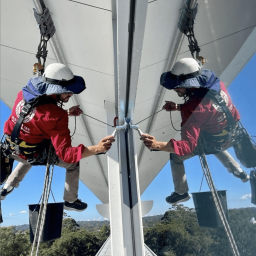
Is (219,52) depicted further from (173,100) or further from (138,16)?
(173,100)

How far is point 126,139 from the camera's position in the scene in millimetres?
2291

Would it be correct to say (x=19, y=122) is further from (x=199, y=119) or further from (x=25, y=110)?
(x=199, y=119)

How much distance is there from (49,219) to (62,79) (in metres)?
1.10

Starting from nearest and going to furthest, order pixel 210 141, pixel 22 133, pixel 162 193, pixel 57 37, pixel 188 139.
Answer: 1. pixel 210 141
2. pixel 188 139
3. pixel 22 133
4. pixel 57 37
5. pixel 162 193

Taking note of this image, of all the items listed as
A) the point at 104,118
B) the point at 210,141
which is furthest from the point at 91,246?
the point at 210,141

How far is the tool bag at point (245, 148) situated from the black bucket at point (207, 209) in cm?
17

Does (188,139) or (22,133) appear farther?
(22,133)

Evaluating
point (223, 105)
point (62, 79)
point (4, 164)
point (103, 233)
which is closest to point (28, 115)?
point (62, 79)

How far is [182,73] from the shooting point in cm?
106

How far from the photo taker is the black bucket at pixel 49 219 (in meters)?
1.93

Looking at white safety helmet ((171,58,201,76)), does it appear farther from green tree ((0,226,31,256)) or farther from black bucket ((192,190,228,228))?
green tree ((0,226,31,256))

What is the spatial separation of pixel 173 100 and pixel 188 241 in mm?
700

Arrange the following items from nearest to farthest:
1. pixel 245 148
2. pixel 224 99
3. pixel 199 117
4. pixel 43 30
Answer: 1. pixel 245 148
2. pixel 224 99
3. pixel 199 117
4. pixel 43 30

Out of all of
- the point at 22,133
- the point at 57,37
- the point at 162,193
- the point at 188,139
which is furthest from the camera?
the point at 162,193
